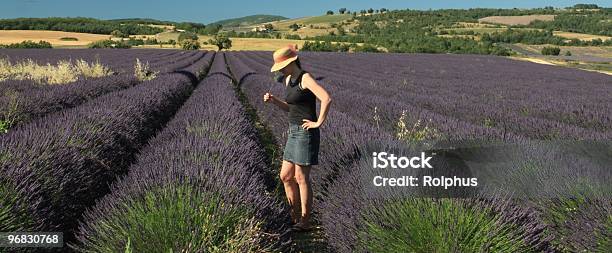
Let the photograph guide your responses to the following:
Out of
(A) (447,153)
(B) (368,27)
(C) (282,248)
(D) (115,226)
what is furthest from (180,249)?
(B) (368,27)

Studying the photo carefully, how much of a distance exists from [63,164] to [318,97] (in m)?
2.00

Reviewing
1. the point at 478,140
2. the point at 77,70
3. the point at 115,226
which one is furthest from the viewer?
the point at 77,70

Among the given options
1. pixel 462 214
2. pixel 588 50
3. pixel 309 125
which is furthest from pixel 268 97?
pixel 588 50

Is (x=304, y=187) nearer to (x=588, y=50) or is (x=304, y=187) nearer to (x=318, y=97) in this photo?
(x=318, y=97)

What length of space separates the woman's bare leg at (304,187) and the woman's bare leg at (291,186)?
0.09 metres

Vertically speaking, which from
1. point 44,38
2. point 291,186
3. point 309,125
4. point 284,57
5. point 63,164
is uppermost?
point 284,57

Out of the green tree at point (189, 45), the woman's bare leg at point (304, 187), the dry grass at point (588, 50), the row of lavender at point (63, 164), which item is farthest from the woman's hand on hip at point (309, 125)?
the dry grass at point (588, 50)

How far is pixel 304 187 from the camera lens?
3812 mm

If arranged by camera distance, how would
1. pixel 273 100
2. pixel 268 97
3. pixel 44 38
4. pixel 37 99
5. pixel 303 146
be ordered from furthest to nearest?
1. pixel 44 38
2. pixel 37 99
3. pixel 273 100
4. pixel 268 97
5. pixel 303 146

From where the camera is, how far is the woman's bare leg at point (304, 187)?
12.3ft

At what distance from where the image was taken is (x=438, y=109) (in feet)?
31.7

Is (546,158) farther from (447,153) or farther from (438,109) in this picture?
(438,109)

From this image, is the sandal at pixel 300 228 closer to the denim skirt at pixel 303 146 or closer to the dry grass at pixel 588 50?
the denim skirt at pixel 303 146

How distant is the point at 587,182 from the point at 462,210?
4.80 feet
